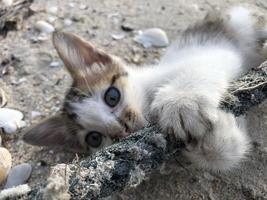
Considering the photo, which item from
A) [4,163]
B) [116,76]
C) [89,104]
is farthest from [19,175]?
[116,76]

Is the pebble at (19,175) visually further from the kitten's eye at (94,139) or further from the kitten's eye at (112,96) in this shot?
the kitten's eye at (112,96)

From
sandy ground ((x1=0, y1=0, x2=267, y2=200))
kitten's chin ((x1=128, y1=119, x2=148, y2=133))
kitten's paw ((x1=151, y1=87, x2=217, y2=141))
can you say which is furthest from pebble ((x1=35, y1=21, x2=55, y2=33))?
kitten's paw ((x1=151, y1=87, x2=217, y2=141))

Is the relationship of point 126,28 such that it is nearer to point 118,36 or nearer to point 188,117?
point 118,36

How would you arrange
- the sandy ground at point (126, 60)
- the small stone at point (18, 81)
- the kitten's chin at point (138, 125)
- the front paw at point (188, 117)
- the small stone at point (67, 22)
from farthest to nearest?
the small stone at point (67, 22)
the small stone at point (18, 81)
the kitten's chin at point (138, 125)
the sandy ground at point (126, 60)
the front paw at point (188, 117)

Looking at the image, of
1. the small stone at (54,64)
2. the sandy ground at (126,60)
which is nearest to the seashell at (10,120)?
the sandy ground at (126,60)

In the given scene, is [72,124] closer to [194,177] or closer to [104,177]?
[194,177]

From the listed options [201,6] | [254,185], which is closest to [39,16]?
[201,6]

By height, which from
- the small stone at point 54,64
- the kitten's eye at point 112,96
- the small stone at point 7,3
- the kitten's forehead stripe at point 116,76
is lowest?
the small stone at point 54,64
